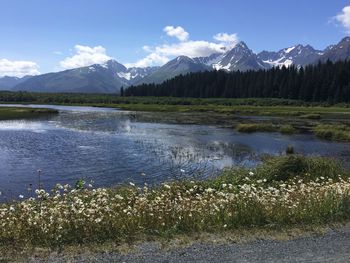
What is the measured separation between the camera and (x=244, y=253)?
9.34 m

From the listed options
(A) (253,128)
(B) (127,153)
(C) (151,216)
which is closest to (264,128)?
(A) (253,128)

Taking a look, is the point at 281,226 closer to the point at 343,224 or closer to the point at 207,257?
the point at 343,224

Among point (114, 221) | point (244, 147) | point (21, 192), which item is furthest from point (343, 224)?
point (244, 147)

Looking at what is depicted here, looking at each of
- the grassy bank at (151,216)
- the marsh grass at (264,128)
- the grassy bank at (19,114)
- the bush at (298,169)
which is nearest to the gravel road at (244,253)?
the grassy bank at (151,216)

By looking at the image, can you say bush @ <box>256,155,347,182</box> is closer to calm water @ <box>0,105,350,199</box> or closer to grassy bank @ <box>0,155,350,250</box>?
calm water @ <box>0,105,350,199</box>

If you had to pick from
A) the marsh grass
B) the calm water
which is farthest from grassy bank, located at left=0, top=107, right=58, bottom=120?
the marsh grass

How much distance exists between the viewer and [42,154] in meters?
37.4

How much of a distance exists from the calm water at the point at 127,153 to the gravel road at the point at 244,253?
987 cm

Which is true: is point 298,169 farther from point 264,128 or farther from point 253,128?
point 264,128

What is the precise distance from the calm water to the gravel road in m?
9.87

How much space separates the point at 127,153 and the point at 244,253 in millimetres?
29665

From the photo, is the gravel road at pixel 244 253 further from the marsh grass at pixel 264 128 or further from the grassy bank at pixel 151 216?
the marsh grass at pixel 264 128

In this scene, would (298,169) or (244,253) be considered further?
(298,169)

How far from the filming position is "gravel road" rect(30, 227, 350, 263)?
8.91m
